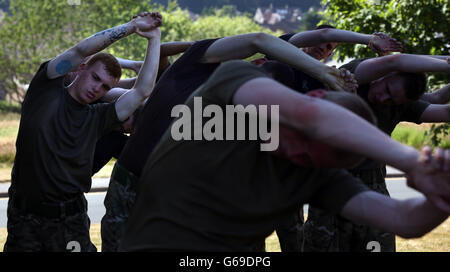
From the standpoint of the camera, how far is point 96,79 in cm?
420

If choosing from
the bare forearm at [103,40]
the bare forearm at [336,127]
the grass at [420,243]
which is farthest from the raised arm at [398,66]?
the grass at [420,243]

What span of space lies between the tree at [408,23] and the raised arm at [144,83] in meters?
8.71

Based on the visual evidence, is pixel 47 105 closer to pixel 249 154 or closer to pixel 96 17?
pixel 249 154

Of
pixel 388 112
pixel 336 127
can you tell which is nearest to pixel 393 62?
pixel 388 112

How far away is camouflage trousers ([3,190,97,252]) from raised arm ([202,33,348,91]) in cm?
175

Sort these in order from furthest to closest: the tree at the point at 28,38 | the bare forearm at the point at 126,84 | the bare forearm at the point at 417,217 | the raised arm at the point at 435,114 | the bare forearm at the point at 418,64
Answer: the tree at the point at 28,38
the bare forearm at the point at 126,84
the raised arm at the point at 435,114
the bare forearm at the point at 418,64
the bare forearm at the point at 417,217

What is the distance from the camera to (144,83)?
13.5 feet

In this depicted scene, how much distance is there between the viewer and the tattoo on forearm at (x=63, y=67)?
389 centimetres

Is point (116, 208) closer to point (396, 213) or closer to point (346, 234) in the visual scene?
point (346, 234)

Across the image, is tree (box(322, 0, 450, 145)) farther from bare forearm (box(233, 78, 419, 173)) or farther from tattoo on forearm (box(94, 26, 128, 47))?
bare forearm (box(233, 78, 419, 173))

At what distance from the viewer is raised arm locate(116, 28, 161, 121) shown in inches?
160

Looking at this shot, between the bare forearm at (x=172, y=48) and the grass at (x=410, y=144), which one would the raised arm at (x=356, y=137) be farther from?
the grass at (x=410, y=144)

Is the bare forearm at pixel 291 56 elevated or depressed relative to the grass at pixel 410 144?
elevated

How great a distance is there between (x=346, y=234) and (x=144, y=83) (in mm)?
1743
